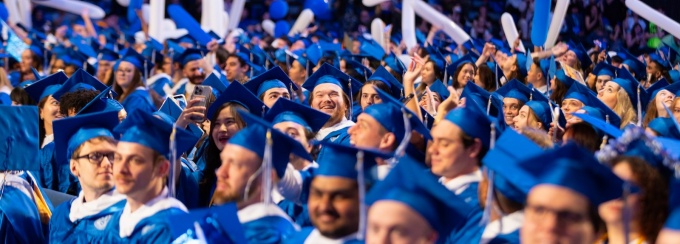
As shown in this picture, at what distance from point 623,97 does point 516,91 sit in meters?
0.83

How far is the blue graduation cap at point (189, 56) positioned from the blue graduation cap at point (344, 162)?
7.71m

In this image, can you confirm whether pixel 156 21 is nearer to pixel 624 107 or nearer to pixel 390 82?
pixel 390 82

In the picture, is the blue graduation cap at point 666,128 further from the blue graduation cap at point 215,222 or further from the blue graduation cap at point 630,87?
the blue graduation cap at point 630,87

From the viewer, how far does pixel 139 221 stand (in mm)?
4883

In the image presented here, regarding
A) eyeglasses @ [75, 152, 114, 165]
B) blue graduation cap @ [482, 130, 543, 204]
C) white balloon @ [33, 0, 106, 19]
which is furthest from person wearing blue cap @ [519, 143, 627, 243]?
white balloon @ [33, 0, 106, 19]

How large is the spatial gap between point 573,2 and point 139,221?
14494 mm

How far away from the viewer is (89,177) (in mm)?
5348

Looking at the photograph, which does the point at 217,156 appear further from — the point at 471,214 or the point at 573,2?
the point at 573,2

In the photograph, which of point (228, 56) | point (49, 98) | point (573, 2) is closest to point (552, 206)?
point (49, 98)

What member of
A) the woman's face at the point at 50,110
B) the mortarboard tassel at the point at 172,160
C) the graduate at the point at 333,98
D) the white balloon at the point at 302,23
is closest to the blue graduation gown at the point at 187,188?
the graduate at the point at 333,98

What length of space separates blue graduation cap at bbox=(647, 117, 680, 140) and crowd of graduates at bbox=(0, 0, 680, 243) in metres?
0.01

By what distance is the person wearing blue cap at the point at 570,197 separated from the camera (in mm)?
3398

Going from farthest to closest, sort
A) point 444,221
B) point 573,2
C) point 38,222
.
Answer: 1. point 573,2
2. point 38,222
3. point 444,221

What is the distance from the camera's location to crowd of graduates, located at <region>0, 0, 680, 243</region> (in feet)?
11.8
